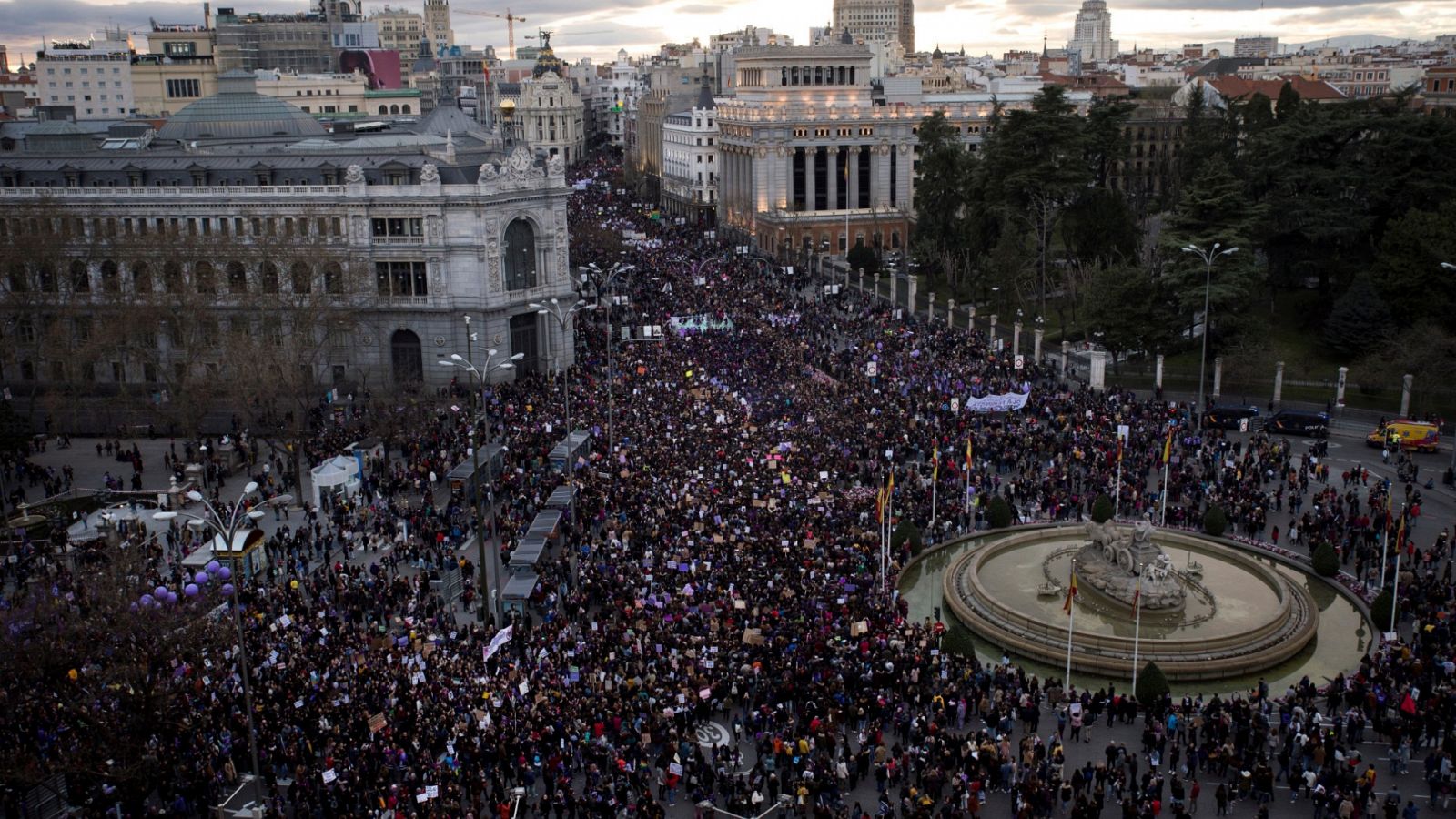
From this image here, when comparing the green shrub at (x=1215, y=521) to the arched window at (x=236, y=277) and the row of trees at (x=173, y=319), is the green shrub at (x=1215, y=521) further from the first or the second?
the arched window at (x=236, y=277)

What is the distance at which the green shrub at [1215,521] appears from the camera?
1491 inches

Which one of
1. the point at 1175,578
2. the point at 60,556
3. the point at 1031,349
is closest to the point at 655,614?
the point at 1175,578

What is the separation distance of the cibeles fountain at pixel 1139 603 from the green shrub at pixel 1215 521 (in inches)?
23.2

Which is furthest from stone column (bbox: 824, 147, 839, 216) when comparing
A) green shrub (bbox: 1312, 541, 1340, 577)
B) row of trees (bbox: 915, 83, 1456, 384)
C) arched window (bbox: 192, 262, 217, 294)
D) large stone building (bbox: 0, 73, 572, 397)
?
green shrub (bbox: 1312, 541, 1340, 577)

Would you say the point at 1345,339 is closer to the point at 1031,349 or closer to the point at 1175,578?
the point at 1031,349

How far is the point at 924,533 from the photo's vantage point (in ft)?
127

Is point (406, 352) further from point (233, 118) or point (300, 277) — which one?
point (233, 118)

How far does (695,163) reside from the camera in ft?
434

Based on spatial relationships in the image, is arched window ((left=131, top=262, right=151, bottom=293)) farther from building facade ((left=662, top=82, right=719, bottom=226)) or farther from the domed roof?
building facade ((left=662, top=82, right=719, bottom=226))

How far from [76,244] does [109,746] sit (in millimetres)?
40270

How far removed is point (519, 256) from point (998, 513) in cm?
3051

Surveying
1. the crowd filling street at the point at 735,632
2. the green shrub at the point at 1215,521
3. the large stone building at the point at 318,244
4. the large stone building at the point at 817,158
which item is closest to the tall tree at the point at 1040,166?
the large stone building at the point at 817,158

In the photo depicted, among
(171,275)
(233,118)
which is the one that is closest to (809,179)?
(233,118)

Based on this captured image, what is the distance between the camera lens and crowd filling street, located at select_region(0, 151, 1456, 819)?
24.4 metres
